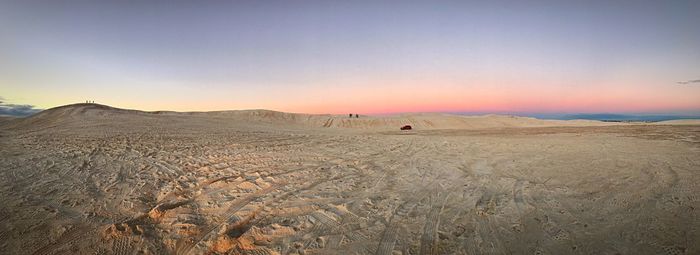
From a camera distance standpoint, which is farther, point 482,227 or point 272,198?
point 272,198

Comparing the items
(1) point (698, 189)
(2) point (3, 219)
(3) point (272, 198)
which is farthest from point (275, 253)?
(1) point (698, 189)

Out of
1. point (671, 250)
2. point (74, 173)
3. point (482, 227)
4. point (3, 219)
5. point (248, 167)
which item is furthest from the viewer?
point (248, 167)

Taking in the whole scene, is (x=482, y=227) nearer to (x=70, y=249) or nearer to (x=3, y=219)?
(x=70, y=249)

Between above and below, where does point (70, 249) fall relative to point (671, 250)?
below

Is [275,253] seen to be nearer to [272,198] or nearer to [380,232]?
[380,232]

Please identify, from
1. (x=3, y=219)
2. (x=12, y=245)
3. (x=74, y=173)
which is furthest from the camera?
(x=74, y=173)

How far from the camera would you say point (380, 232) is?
11.8 ft

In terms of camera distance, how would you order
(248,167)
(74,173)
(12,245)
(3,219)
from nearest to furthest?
(12,245), (3,219), (74,173), (248,167)

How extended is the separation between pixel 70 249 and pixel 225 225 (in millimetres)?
1708

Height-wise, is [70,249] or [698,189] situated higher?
[698,189]

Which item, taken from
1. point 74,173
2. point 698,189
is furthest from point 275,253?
point 698,189

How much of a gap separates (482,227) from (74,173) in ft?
27.3

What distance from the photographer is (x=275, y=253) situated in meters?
3.19

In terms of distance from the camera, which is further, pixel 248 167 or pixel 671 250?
pixel 248 167
